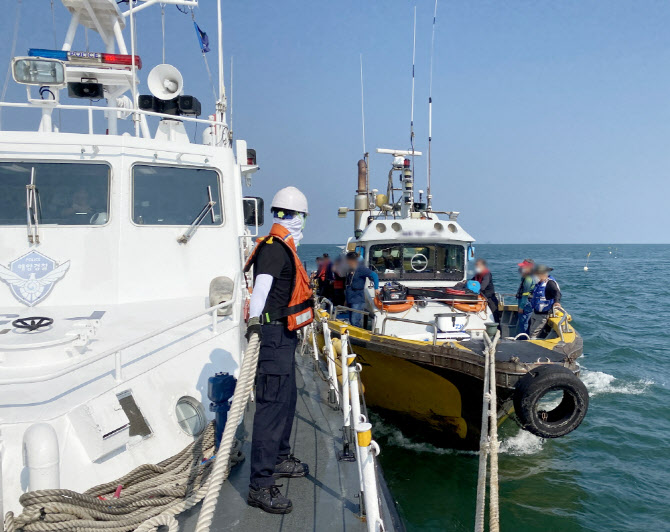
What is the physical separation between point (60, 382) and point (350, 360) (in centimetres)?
187

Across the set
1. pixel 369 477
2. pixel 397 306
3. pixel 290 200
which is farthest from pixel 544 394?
pixel 290 200

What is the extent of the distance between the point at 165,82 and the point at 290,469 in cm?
450

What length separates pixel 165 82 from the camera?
Result: 580 cm

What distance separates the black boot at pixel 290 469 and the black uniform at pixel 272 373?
1.24 ft

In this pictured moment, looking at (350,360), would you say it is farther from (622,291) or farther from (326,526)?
(622,291)

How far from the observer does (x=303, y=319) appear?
10.7 ft

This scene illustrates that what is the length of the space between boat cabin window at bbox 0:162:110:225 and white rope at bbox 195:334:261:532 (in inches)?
104

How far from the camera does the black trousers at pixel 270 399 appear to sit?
3.09 meters

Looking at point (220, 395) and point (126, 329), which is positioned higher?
point (126, 329)

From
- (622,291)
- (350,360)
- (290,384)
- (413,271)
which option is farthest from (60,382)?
(622,291)

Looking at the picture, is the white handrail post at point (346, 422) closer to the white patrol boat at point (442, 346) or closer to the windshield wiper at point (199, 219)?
the white patrol boat at point (442, 346)

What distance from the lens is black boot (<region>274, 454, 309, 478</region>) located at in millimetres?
3491

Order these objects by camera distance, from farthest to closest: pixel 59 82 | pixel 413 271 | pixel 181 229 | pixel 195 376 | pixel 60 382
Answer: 1. pixel 413 271
2. pixel 181 229
3. pixel 59 82
4. pixel 195 376
5. pixel 60 382

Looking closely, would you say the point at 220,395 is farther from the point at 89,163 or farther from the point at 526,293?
the point at 526,293
